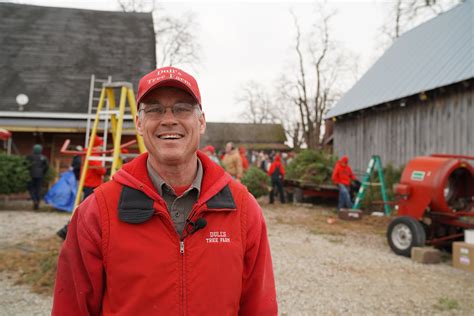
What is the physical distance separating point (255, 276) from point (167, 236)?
0.48 m

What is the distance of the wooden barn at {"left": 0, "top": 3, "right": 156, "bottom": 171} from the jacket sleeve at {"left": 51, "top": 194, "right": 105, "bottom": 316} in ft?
38.8

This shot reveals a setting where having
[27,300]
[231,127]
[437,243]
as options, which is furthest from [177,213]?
[231,127]

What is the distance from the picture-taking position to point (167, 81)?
5.82 feet

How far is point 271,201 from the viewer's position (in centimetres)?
1466

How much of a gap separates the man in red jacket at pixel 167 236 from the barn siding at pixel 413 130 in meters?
11.2

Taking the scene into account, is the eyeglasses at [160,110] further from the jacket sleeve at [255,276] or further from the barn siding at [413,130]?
the barn siding at [413,130]

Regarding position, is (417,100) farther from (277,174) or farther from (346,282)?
(346,282)

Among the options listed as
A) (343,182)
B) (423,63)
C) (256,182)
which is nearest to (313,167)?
(256,182)

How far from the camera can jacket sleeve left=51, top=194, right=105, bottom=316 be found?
5.37ft

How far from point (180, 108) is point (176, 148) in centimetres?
19

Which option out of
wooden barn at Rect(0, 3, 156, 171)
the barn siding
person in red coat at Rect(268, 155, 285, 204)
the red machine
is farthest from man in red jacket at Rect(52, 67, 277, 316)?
person in red coat at Rect(268, 155, 285, 204)

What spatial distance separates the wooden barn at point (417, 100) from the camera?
1162 centimetres

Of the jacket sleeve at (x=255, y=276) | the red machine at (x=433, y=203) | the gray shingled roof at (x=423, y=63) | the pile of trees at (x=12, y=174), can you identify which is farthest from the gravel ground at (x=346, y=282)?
the gray shingled roof at (x=423, y=63)

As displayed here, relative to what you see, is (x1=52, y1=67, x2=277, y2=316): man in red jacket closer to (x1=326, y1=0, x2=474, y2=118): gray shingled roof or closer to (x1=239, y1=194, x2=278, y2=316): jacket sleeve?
(x1=239, y1=194, x2=278, y2=316): jacket sleeve
